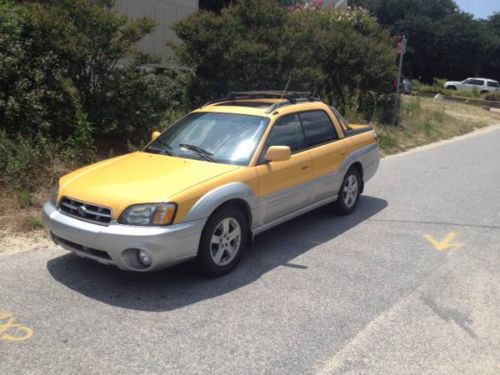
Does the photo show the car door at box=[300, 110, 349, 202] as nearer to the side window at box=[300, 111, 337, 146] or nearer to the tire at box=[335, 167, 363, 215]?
the side window at box=[300, 111, 337, 146]

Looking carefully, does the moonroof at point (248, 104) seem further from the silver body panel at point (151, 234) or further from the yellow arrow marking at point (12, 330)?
the yellow arrow marking at point (12, 330)

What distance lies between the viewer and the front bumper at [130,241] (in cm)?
433

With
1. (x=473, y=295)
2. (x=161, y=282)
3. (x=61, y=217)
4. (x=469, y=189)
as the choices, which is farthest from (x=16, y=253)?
(x=469, y=189)

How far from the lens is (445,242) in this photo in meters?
6.24

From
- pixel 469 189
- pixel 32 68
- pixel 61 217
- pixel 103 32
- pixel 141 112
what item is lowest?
pixel 469 189

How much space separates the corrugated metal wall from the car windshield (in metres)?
11.9

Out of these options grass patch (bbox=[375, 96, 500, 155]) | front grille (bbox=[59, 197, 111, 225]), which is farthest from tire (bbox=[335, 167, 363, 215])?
grass patch (bbox=[375, 96, 500, 155])

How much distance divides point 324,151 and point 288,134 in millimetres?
648

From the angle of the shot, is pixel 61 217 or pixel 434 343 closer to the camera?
pixel 434 343

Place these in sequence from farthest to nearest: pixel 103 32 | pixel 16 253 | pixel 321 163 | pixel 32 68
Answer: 1. pixel 103 32
2. pixel 32 68
3. pixel 321 163
4. pixel 16 253

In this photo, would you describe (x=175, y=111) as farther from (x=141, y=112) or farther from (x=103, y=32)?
Result: (x=103, y=32)

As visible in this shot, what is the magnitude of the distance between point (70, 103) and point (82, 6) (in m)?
1.51

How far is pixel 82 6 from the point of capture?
26.9 feet

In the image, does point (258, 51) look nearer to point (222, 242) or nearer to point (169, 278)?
point (222, 242)
